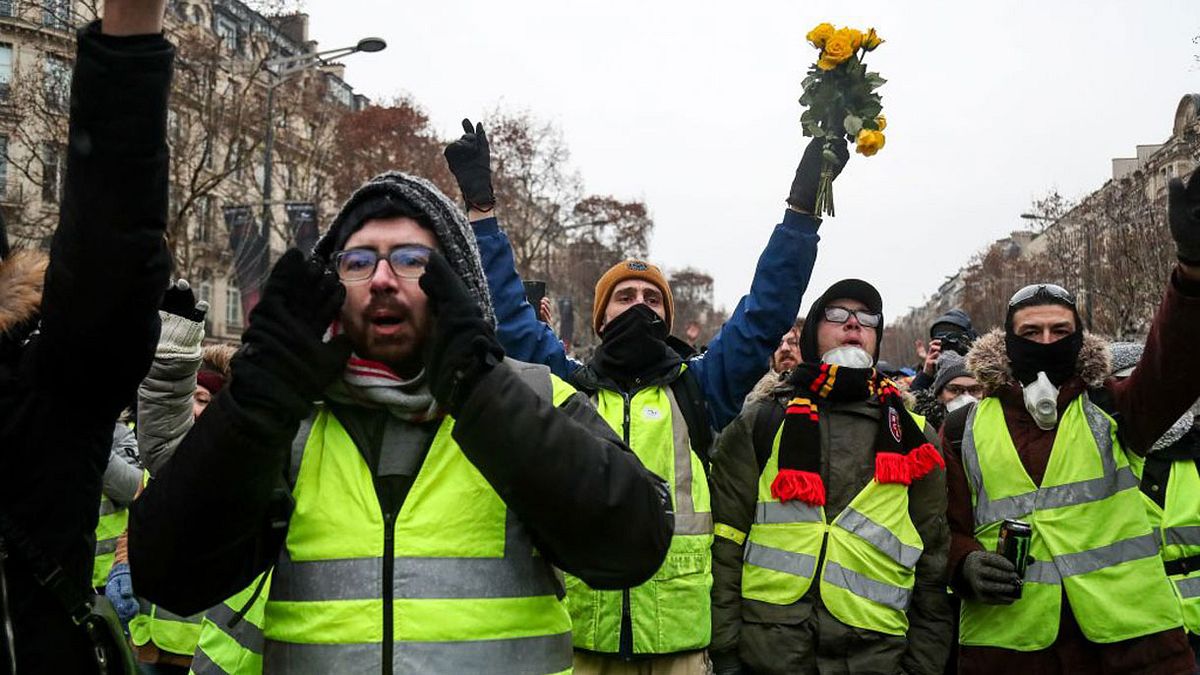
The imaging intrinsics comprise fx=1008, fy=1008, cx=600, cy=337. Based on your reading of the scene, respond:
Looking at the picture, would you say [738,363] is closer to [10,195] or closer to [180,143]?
[180,143]

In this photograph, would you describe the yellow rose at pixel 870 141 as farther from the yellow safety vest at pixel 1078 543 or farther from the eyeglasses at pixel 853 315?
the yellow safety vest at pixel 1078 543

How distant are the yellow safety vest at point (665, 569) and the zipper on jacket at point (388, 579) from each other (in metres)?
1.69

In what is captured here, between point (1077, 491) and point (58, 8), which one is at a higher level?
point (58, 8)

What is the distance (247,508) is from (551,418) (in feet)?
1.97

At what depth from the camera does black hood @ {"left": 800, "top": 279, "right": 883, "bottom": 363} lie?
4.39 meters

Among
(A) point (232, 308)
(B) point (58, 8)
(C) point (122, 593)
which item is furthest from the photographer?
(A) point (232, 308)

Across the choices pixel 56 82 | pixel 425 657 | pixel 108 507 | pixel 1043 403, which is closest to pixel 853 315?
→ pixel 1043 403

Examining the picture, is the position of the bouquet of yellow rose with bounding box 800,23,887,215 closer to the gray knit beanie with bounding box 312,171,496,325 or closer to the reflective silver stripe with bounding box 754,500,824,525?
the reflective silver stripe with bounding box 754,500,824,525

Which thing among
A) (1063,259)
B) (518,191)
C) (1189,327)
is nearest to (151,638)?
(1189,327)

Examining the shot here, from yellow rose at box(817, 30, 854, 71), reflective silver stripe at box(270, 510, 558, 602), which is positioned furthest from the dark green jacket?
reflective silver stripe at box(270, 510, 558, 602)

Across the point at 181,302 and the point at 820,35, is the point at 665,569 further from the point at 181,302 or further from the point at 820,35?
the point at 820,35

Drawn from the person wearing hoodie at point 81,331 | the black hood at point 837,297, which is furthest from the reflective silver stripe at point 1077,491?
the person wearing hoodie at point 81,331

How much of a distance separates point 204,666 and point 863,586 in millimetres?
2458

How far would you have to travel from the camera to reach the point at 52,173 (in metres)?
17.0
